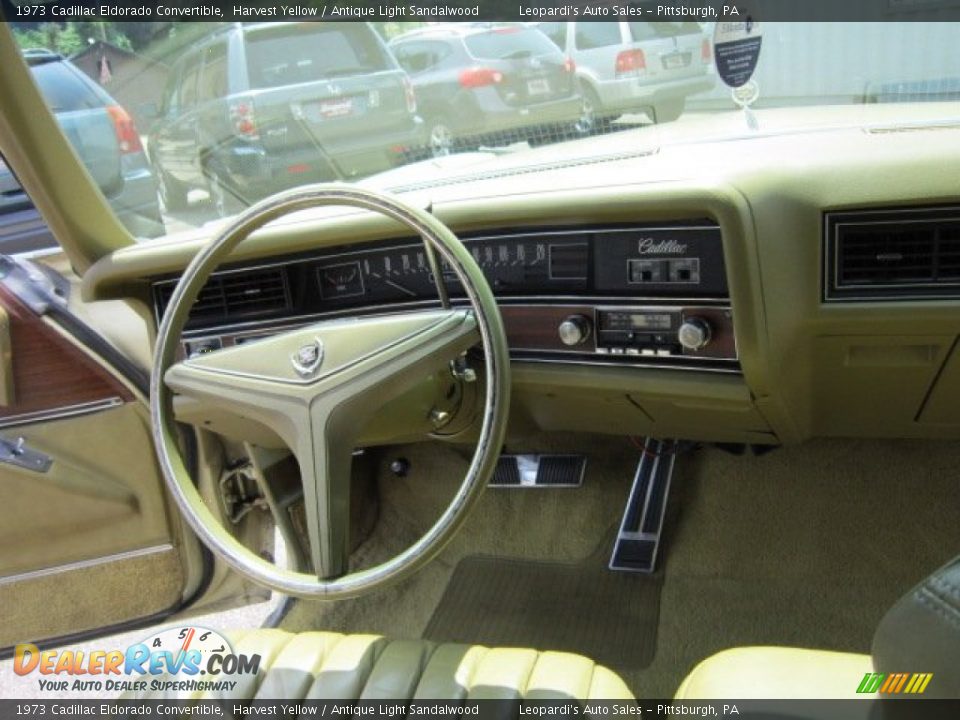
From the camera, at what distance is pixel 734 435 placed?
2.09 metres

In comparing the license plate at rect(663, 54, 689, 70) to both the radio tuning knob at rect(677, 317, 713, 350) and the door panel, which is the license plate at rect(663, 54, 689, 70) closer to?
the radio tuning knob at rect(677, 317, 713, 350)

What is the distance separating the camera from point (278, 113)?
2.14 meters

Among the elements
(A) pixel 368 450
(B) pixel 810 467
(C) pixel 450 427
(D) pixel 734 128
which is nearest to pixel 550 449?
(A) pixel 368 450

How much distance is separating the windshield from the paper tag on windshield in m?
0.04

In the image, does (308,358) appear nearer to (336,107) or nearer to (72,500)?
(336,107)

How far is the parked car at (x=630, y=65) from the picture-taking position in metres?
2.13

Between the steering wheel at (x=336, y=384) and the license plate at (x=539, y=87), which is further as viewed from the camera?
the license plate at (x=539, y=87)

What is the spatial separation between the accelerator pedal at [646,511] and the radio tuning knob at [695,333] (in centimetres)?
103

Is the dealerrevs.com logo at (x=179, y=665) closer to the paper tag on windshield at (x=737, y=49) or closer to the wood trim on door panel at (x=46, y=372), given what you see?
the wood trim on door panel at (x=46, y=372)

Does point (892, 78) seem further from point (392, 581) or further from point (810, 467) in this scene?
point (392, 581)

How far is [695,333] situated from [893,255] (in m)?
0.37

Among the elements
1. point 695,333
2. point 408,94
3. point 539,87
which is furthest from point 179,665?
point 539,87

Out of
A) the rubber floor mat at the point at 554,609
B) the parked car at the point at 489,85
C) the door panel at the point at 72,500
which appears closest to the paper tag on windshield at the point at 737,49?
the parked car at the point at 489,85

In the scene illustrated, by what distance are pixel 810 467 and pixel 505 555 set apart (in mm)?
926
